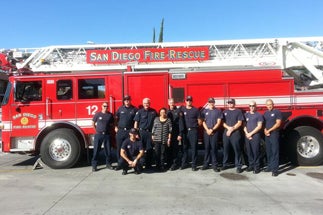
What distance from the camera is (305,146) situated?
30.9 ft

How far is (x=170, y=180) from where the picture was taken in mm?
7922

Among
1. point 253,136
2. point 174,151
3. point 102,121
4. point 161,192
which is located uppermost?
point 102,121

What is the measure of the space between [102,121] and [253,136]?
3.66m

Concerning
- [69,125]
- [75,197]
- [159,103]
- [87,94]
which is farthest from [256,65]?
[75,197]

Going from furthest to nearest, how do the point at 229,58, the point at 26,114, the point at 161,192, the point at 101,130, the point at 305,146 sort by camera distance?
the point at 229,58 < the point at 26,114 < the point at 305,146 < the point at 101,130 < the point at 161,192

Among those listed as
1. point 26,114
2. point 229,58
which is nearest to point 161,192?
point 26,114

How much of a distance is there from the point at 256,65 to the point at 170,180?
14.3 feet

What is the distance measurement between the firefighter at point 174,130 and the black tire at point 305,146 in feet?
9.35

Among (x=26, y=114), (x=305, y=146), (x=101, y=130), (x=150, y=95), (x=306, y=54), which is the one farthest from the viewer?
(x=306, y=54)

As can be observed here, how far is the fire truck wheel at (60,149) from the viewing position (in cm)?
941

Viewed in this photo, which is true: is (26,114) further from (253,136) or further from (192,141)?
(253,136)

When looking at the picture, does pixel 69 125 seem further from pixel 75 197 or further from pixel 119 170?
pixel 75 197

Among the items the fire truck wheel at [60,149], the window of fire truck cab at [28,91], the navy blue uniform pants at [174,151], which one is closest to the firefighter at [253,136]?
the navy blue uniform pants at [174,151]

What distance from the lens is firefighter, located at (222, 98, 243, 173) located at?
8.81 metres
